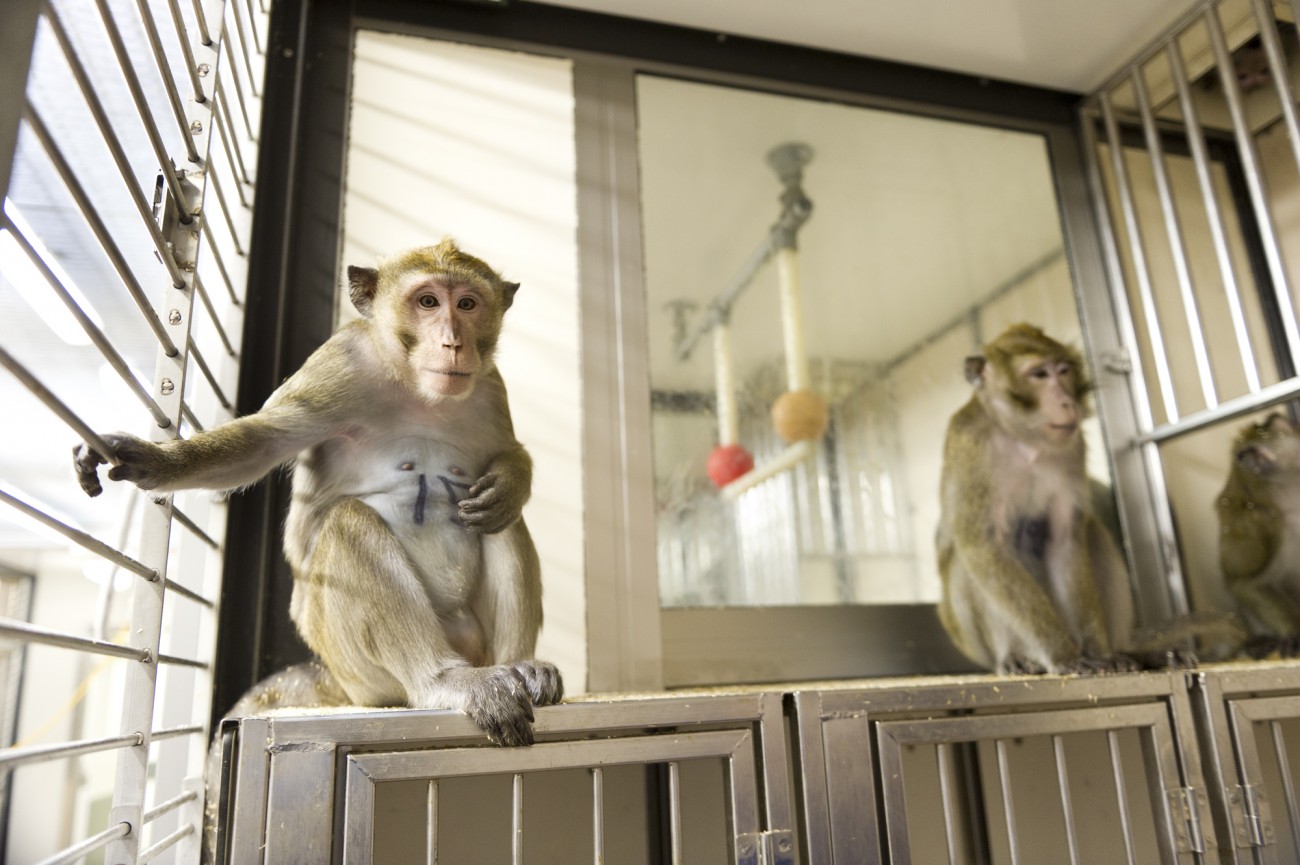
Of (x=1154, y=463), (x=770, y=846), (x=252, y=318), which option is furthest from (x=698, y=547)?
(x=1154, y=463)

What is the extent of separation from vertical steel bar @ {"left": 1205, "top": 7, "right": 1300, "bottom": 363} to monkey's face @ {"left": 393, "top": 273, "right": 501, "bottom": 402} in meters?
2.00

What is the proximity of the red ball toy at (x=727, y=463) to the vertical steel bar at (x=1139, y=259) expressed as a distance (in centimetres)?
130

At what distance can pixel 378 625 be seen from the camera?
1458 mm

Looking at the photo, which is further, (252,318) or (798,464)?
(798,464)

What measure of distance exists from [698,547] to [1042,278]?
1529 millimetres

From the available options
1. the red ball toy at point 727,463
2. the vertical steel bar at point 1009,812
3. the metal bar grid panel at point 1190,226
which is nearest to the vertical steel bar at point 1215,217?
the metal bar grid panel at point 1190,226

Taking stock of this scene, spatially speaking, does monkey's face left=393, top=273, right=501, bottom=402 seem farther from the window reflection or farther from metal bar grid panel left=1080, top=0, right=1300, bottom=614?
metal bar grid panel left=1080, top=0, right=1300, bottom=614

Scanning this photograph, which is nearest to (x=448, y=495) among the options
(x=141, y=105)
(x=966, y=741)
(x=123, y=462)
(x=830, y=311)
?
(x=123, y=462)

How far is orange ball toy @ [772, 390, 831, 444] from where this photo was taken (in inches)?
103

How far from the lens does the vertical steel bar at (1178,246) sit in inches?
100

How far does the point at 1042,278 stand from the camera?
9.82 feet

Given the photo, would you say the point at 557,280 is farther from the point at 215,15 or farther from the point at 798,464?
the point at 215,15

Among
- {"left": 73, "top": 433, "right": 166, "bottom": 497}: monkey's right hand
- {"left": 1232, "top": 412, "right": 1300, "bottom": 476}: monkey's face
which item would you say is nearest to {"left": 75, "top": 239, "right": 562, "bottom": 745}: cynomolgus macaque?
{"left": 73, "top": 433, "right": 166, "bottom": 497}: monkey's right hand

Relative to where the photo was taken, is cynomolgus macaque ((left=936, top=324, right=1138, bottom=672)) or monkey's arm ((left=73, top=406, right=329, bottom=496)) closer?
monkey's arm ((left=73, top=406, right=329, bottom=496))
